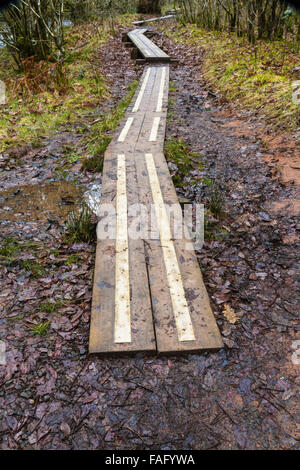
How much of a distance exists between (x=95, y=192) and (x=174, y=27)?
62.9ft

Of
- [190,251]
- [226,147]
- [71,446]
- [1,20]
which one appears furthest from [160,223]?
[1,20]

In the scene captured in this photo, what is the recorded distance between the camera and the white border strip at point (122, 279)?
2.90 meters

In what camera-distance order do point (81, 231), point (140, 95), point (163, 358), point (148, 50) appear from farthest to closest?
Answer: point (148, 50), point (140, 95), point (81, 231), point (163, 358)

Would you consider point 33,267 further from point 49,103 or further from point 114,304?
point 49,103

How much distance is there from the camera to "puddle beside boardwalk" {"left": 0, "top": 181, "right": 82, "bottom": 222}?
4.77 m

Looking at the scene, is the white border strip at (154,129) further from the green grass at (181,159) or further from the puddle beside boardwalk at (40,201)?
the puddle beside boardwalk at (40,201)

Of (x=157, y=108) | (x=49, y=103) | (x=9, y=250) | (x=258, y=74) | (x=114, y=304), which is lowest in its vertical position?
(x=114, y=304)

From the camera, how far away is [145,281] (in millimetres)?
3398

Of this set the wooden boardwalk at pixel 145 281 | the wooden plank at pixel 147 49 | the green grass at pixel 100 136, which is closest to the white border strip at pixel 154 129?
the green grass at pixel 100 136

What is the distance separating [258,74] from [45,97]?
611cm

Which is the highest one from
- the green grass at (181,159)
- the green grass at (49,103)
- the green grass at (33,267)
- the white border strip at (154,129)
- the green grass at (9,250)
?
the green grass at (49,103)

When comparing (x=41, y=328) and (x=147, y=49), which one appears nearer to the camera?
(x=41, y=328)

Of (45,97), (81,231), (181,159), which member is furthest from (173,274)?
(45,97)

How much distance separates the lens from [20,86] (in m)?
9.34
